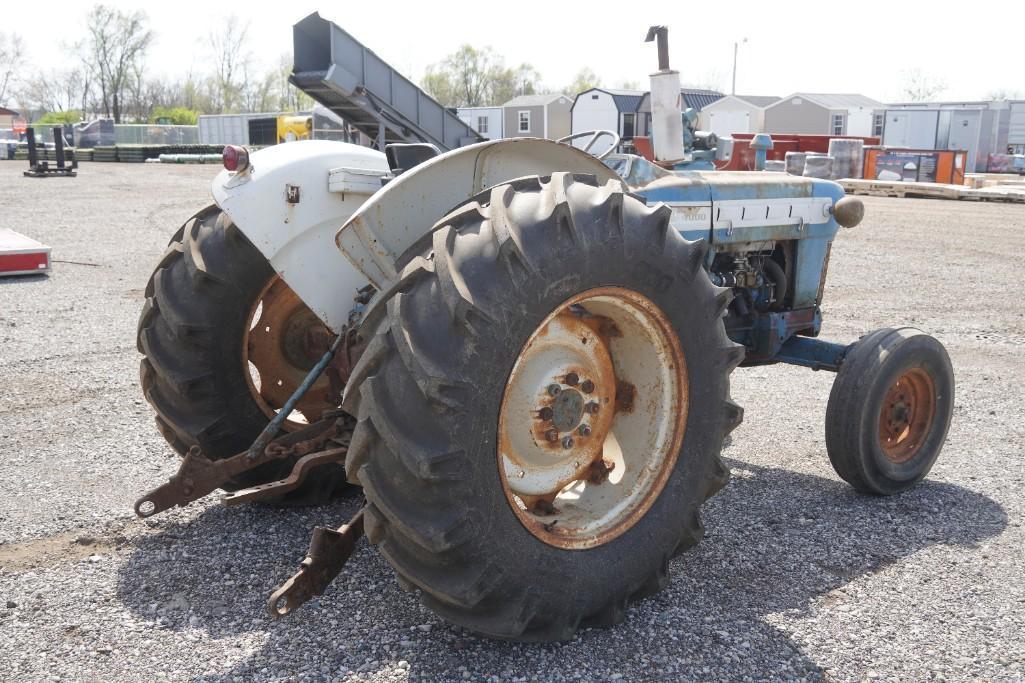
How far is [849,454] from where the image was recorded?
13.8 feet

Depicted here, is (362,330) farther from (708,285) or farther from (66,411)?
(66,411)

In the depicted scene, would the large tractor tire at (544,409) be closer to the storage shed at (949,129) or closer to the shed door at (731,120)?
the storage shed at (949,129)

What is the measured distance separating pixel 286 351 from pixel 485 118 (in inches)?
2000

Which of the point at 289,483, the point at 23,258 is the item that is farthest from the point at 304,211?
the point at 23,258

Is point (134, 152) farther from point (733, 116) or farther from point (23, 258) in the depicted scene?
point (23, 258)

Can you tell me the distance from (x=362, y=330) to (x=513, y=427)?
0.61 m

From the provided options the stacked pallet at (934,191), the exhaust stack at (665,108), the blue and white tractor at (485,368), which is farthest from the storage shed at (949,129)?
the blue and white tractor at (485,368)

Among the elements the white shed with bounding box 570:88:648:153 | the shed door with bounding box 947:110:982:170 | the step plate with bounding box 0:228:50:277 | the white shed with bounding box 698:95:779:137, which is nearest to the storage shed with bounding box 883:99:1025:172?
the shed door with bounding box 947:110:982:170

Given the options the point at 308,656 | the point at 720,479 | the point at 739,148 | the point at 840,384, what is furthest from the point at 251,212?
the point at 739,148

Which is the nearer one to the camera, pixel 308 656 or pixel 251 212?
pixel 308 656

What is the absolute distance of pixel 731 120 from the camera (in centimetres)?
4756

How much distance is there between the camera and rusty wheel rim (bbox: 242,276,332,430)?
393 centimetres

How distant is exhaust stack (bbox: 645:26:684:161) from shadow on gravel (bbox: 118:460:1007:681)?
1694 mm

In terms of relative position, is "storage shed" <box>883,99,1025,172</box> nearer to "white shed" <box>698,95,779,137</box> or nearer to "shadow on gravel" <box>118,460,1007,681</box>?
"white shed" <box>698,95,779,137</box>
